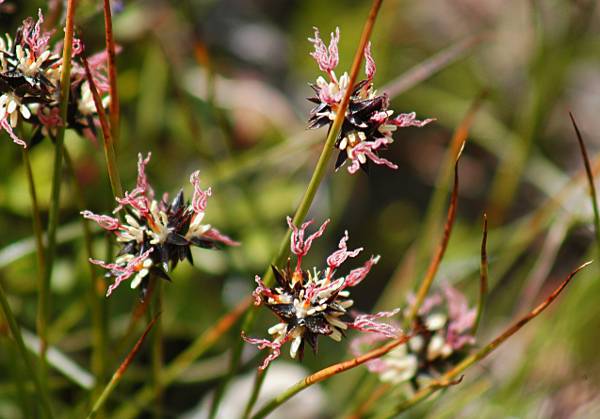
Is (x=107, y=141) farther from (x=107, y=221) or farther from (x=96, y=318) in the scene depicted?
(x=96, y=318)

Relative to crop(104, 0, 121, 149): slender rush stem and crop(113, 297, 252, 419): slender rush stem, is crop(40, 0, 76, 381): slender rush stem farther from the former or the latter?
crop(113, 297, 252, 419): slender rush stem

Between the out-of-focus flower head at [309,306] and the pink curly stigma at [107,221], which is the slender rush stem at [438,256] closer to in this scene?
the out-of-focus flower head at [309,306]

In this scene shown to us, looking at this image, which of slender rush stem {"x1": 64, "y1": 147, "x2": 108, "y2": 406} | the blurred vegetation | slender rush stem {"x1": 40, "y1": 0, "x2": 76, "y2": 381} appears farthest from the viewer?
the blurred vegetation

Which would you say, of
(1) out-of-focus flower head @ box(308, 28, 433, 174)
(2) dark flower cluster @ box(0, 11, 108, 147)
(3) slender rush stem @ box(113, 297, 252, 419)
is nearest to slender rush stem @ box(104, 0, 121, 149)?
(2) dark flower cluster @ box(0, 11, 108, 147)

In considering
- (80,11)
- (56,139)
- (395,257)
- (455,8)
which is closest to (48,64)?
(56,139)

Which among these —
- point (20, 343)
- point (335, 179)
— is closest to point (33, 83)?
point (20, 343)
